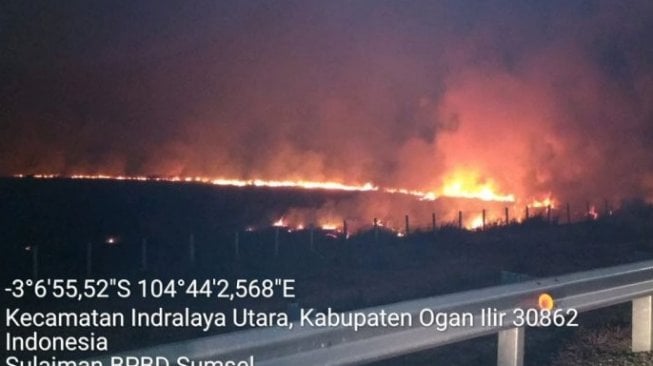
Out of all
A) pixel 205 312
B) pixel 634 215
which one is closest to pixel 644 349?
pixel 205 312

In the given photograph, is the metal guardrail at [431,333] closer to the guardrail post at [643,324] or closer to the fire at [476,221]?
the guardrail post at [643,324]

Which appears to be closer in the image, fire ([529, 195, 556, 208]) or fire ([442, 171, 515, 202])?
fire ([529, 195, 556, 208])

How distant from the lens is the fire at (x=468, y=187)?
40.4 m

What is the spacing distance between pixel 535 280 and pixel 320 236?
17.8 meters

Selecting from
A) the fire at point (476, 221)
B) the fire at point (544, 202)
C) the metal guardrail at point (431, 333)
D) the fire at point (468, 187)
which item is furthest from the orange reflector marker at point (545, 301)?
the fire at point (468, 187)

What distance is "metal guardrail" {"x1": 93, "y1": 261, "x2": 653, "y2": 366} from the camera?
198 inches

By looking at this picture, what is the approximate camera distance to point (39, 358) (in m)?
6.43

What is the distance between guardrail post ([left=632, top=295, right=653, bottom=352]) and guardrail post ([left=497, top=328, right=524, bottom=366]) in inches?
67.0

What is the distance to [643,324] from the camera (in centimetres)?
Result: 777

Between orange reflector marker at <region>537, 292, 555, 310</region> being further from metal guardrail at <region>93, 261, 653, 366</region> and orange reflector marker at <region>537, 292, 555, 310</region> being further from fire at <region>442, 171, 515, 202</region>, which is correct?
fire at <region>442, 171, 515, 202</region>

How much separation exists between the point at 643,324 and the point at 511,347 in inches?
Result: 71.2

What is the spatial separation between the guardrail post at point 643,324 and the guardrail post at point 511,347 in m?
1.70

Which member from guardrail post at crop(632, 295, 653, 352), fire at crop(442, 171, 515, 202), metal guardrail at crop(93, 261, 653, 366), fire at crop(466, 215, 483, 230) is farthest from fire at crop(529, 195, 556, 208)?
metal guardrail at crop(93, 261, 653, 366)

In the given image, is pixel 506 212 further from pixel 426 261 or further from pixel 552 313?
pixel 552 313
